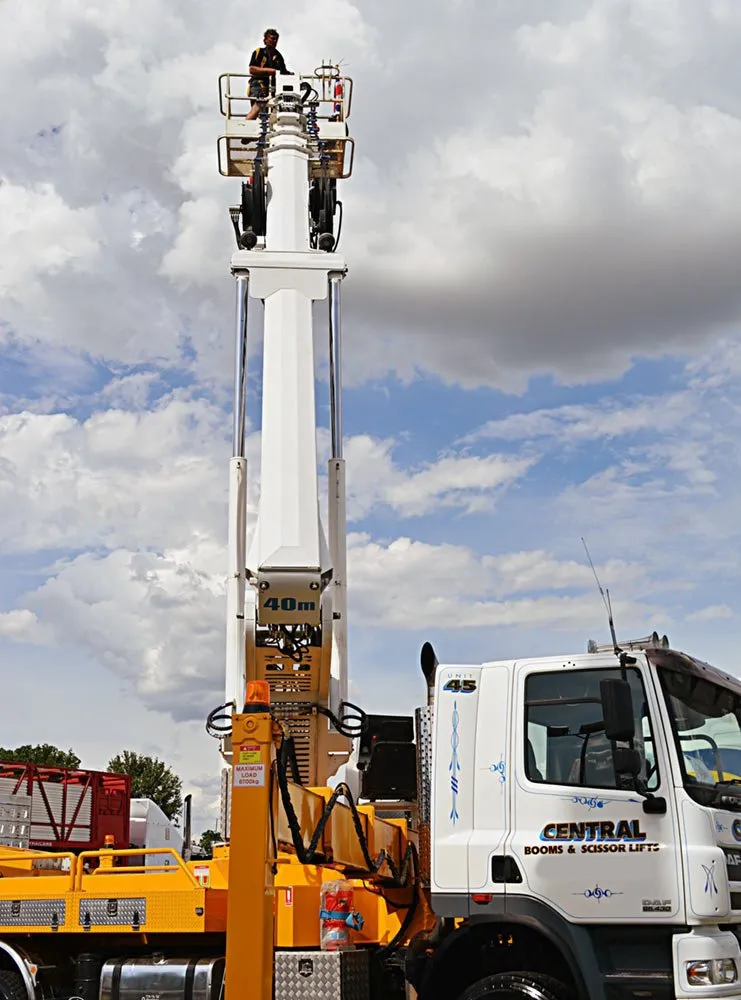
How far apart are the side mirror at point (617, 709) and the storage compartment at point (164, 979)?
3.73 meters

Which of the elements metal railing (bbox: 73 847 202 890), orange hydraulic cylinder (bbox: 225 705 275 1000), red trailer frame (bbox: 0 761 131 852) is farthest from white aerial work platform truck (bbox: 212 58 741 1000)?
red trailer frame (bbox: 0 761 131 852)

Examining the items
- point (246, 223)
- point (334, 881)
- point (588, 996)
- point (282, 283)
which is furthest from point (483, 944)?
point (246, 223)

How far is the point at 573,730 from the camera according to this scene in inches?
286

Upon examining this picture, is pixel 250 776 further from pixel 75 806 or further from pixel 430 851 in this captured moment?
pixel 75 806

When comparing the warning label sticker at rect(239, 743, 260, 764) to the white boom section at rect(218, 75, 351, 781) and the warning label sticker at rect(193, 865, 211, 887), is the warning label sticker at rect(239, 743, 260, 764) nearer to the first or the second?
the warning label sticker at rect(193, 865, 211, 887)

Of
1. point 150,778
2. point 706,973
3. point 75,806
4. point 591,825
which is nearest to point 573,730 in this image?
point 591,825

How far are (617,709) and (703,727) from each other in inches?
39.3

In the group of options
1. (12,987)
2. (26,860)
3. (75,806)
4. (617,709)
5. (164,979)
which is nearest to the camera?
(617,709)

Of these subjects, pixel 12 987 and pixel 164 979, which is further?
pixel 12 987

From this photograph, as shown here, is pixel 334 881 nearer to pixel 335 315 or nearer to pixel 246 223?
pixel 335 315

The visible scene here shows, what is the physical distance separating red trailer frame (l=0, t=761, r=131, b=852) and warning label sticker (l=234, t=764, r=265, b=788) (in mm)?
8947

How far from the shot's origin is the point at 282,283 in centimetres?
1150

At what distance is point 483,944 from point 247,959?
1479 millimetres

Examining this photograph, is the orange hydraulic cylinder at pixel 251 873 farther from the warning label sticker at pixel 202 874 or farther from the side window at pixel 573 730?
the side window at pixel 573 730
